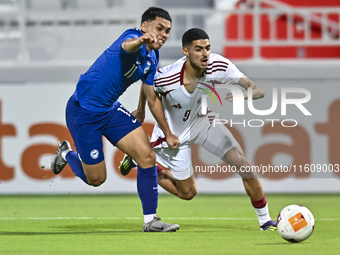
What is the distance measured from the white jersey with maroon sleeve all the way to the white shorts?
0.09m

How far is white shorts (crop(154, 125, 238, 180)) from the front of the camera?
6.31 meters

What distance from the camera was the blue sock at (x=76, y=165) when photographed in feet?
21.3

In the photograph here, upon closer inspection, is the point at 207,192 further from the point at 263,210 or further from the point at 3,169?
the point at 263,210

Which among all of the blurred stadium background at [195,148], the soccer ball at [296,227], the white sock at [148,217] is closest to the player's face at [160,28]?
the white sock at [148,217]

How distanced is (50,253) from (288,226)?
6.17 ft

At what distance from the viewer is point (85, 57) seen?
42.3ft

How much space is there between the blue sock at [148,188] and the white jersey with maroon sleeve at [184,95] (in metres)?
0.74

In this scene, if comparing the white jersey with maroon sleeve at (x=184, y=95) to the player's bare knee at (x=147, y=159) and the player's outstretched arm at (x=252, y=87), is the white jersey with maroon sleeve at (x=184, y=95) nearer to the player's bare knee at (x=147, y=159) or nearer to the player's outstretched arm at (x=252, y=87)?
the player's outstretched arm at (x=252, y=87)

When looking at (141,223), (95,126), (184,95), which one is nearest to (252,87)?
(184,95)

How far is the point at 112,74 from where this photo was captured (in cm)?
589

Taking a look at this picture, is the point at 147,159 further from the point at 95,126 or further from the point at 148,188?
the point at 95,126

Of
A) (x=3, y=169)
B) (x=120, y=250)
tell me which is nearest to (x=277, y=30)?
(x=3, y=169)

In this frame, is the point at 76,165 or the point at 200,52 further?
the point at 76,165

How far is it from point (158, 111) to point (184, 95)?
1.04 ft
